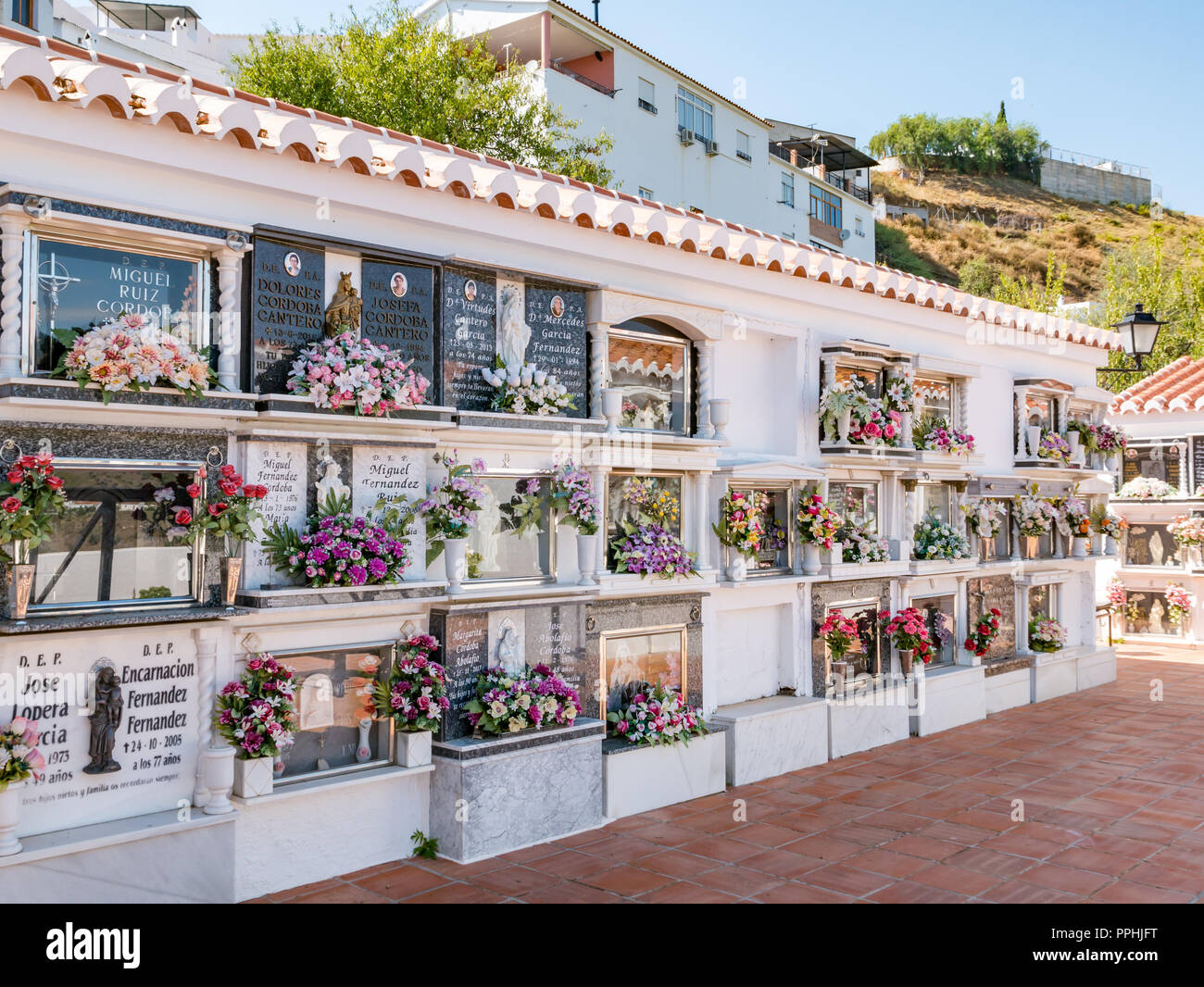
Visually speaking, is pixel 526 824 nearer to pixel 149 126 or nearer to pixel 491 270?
pixel 491 270

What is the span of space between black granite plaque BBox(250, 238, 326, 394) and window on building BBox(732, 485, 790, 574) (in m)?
4.63

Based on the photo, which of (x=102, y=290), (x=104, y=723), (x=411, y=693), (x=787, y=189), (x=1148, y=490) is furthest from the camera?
(x=787, y=189)

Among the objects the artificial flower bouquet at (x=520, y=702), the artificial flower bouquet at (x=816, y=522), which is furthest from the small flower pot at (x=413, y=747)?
the artificial flower bouquet at (x=816, y=522)

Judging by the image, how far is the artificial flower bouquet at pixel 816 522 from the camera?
9.45m

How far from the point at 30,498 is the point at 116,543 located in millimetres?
590

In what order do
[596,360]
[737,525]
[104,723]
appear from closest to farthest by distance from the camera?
[104,723] → [596,360] → [737,525]

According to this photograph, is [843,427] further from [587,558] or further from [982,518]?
[587,558]

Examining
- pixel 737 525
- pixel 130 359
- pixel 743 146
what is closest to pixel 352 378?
pixel 130 359

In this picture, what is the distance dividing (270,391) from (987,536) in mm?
8901

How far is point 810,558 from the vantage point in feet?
31.8

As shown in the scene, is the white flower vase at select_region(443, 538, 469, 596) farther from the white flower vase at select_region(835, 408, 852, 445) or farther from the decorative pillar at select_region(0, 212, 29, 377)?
the white flower vase at select_region(835, 408, 852, 445)

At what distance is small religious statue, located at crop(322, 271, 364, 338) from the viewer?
6.30 meters

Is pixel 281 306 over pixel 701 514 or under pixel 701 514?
over

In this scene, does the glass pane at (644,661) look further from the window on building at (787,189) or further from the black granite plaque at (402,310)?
the window on building at (787,189)
